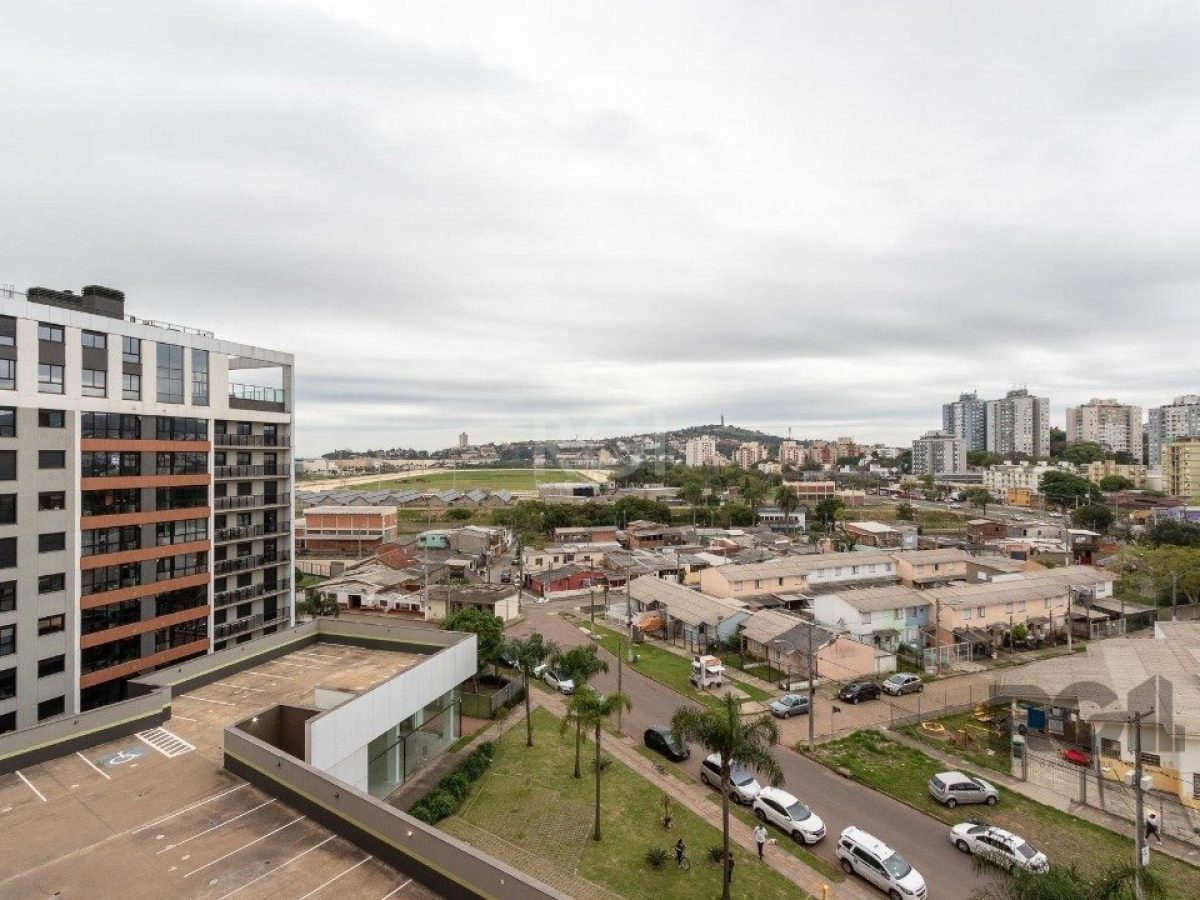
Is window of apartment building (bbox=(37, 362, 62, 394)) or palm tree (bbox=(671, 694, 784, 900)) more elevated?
window of apartment building (bbox=(37, 362, 62, 394))

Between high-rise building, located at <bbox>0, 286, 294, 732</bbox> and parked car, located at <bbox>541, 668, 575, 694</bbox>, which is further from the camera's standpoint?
parked car, located at <bbox>541, 668, 575, 694</bbox>

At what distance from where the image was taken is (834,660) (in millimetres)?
31797

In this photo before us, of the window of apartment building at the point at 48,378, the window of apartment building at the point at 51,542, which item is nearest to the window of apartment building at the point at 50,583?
the window of apartment building at the point at 51,542

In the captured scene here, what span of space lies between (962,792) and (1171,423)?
20143 centimetres

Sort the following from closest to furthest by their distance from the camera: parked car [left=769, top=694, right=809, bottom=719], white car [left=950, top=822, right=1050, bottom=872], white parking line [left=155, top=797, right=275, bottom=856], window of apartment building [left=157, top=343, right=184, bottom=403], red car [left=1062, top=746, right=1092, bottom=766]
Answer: white parking line [left=155, top=797, right=275, bottom=856]
white car [left=950, top=822, right=1050, bottom=872]
red car [left=1062, top=746, right=1092, bottom=766]
parked car [left=769, top=694, right=809, bottom=719]
window of apartment building [left=157, top=343, right=184, bottom=403]

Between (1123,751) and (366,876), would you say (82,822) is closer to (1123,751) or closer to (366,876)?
(366,876)

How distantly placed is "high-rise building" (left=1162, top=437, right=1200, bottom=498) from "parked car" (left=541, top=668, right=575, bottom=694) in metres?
120

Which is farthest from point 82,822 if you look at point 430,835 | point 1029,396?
point 1029,396

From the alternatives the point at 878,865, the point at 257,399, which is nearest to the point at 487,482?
the point at 257,399

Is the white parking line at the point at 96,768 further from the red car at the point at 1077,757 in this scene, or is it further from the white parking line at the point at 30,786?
the red car at the point at 1077,757

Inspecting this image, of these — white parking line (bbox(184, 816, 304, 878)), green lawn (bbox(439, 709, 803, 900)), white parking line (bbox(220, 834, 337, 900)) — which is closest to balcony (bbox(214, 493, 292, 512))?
green lawn (bbox(439, 709, 803, 900))

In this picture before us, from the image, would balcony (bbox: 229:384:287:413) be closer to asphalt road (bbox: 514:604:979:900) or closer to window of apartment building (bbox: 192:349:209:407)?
window of apartment building (bbox: 192:349:209:407)

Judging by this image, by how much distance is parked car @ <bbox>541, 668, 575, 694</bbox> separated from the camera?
99.2 feet

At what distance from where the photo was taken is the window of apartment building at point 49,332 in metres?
24.2
